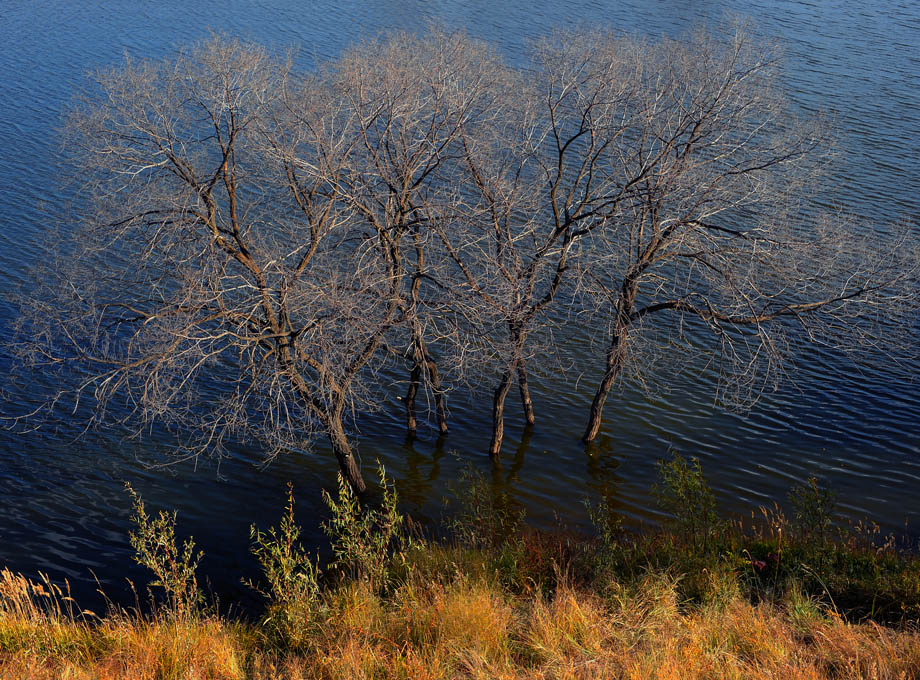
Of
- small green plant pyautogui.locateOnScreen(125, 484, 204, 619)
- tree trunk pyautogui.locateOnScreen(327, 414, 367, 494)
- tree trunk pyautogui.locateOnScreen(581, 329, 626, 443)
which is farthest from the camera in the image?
tree trunk pyautogui.locateOnScreen(581, 329, 626, 443)

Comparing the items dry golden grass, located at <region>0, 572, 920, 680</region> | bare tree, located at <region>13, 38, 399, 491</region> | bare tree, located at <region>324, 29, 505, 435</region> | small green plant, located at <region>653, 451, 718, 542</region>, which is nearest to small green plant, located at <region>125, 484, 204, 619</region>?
dry golden grass, located at <region>0, 572, 920, 680</region>

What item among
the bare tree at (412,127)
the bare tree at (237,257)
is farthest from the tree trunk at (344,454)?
the bare tree at (412,127)

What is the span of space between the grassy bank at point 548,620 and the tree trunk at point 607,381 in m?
4.05

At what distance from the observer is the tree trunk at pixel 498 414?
608 inches

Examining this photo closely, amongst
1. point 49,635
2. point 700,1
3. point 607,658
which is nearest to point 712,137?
point 607,658

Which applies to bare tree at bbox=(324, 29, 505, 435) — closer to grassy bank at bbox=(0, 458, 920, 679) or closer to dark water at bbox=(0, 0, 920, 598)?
dark water at bbox=(0, 0, 920, 598)

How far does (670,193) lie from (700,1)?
29.5 metres

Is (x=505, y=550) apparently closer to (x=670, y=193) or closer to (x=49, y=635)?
(x=49, y=635)

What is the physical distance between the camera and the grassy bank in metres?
7.44

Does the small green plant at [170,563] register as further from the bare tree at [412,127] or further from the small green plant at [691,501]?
the small green plant at [691,501]

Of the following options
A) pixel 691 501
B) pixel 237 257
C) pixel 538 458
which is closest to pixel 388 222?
pixel 237 257

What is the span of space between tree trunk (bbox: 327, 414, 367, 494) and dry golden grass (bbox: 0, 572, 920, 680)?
4856 mm

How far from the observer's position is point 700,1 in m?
39.4

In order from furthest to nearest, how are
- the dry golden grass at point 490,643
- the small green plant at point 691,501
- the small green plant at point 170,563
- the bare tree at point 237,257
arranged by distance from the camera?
the bare tree at point 237,257, the small green plant at point 691,501, the small green plant at point 170,563, the dry golden grass at point 490,643
